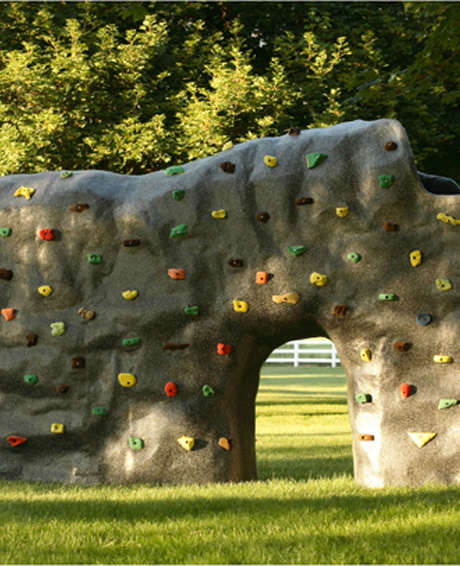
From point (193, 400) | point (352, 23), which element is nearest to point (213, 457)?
point (193, 400)

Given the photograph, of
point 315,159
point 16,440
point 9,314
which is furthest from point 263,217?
point 16,440

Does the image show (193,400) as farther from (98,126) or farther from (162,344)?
(98,126)

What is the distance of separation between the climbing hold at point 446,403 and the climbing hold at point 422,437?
0.25 meters

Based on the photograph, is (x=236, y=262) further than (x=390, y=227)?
Yes

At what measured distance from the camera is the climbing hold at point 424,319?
285 inches

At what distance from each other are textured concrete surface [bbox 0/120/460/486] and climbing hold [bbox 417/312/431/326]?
0.06 ft

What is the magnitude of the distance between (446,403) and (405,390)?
371 mm

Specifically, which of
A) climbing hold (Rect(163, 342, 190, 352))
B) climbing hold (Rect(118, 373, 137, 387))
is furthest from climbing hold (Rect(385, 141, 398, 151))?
climbing hold (Rect(118, 373, 137, 387))

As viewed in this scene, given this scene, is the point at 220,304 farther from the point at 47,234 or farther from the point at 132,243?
the point at 47,234

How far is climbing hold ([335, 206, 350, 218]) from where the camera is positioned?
24.2ft

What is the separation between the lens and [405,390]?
720cm

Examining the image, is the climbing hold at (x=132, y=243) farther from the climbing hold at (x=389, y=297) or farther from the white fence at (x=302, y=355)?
the white fence at (x=302, y=355)

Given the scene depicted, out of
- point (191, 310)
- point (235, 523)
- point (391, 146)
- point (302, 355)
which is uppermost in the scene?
point (391, 146)

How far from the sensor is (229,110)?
43.5 ft
